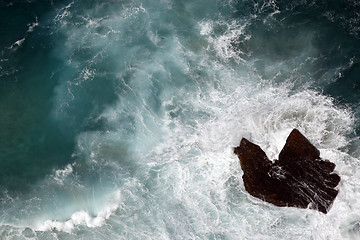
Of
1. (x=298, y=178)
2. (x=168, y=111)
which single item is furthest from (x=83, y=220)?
(x=298, y=178)

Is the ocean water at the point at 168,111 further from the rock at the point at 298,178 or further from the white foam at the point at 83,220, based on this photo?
the rock at the point at 298,178

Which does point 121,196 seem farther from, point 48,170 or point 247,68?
point 247,68

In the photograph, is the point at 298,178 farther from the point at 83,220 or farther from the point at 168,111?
the point at 83,220

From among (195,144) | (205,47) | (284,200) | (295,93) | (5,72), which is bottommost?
(284,200)

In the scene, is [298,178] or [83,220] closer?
[298,178]

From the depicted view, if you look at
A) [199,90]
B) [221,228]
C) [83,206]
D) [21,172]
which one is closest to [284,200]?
[221,228]
